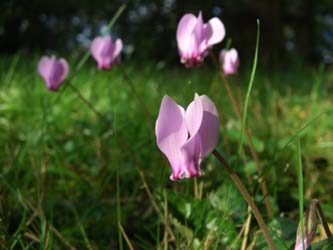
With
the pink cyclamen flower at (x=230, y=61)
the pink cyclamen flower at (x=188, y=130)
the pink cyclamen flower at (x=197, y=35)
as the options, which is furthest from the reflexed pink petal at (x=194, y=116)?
the pink cyclamen flower at (x=230, y=61)

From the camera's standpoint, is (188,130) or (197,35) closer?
(188,130)

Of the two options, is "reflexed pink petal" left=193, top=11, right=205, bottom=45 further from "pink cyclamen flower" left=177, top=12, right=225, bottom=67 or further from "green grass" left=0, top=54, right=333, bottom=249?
"green grass" left=0, top=54, right=333, bottom=249

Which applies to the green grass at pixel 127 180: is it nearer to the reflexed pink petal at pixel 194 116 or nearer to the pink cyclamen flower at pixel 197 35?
the pink cyclamen flower at pixel 197 35

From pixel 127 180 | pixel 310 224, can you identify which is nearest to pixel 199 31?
pixel 310 224

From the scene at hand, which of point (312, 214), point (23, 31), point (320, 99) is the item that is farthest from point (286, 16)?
point (312, 214)

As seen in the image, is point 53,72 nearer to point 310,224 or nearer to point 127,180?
point 127,180

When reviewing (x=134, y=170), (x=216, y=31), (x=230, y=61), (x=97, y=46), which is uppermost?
(x=216, y=31)

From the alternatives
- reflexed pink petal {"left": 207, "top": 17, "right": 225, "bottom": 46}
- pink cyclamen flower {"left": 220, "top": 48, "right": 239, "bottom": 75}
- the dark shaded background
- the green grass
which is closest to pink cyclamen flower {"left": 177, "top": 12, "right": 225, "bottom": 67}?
reflexed pink petal {"left": 207, "top": 17, "right": 225, "bottom": 46}
